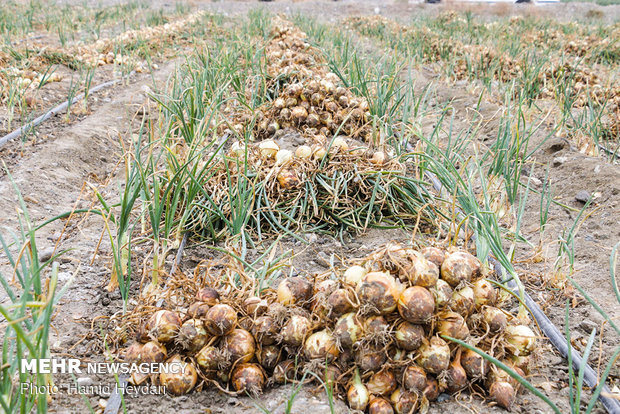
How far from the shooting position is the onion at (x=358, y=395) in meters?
1.21

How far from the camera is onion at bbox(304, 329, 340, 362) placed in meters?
1.24

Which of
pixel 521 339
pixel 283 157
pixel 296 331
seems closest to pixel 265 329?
pixel 296 331

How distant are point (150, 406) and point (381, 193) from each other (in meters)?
1.57

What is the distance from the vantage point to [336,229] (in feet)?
7.85

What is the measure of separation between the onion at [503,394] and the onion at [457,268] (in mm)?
305

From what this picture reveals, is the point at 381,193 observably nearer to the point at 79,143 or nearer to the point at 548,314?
the point at 548,314

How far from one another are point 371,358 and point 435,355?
0.17 m

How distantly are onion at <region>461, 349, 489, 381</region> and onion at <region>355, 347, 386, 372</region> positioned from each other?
23cm

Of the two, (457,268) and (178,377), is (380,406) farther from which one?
(178,377)

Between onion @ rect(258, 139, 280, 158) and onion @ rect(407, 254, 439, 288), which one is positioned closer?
onion @ rect(407, 254, 439, 288)

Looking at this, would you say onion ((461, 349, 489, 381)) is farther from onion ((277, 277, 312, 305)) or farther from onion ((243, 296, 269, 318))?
onion ((243, 296, 269, 318))

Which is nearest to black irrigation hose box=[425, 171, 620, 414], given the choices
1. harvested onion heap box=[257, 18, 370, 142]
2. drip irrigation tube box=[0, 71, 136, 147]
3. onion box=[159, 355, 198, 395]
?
onion box=[159, 355, 198, 395]

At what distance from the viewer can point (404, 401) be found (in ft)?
3.93

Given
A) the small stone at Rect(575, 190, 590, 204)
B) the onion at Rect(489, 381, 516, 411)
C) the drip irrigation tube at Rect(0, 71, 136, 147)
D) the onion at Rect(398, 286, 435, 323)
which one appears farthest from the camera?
the drip irrigation tube at Rect(0, 71, 136, 147)
